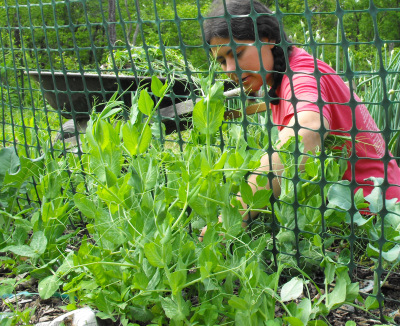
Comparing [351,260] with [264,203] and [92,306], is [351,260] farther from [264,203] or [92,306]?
[92,306]

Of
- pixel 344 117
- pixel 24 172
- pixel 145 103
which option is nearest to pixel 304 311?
pixel 145 103

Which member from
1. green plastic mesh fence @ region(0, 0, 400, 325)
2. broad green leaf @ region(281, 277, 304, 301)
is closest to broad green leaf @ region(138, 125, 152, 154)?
green plastic mesh fence @ region(0, 0, 400, 325)

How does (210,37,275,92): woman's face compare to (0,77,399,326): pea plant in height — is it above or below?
above

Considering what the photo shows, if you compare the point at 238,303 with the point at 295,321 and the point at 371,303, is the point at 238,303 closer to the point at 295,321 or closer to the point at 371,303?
the point at 295,321

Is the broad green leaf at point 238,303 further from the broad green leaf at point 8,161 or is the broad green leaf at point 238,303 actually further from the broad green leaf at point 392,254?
the broad green leaf at point 8,161

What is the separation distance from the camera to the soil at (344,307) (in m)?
1.18

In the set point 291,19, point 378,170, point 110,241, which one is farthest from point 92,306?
point 291,19

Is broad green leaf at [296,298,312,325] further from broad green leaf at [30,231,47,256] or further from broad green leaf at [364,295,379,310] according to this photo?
broad green leaf at [30,231,47,256]

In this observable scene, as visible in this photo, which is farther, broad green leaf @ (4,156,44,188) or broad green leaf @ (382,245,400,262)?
broad green leaf @ (4,156,44,188)

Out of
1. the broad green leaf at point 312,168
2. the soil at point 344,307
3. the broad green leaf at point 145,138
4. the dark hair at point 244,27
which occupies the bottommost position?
the soil at point 344,307

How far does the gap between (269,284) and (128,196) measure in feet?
1.28

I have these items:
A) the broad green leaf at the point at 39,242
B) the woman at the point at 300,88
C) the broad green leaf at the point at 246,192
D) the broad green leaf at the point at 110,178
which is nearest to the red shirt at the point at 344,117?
the woman at the point at 300,88

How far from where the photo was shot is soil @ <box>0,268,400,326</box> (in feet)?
3.88

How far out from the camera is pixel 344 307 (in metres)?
1.24
